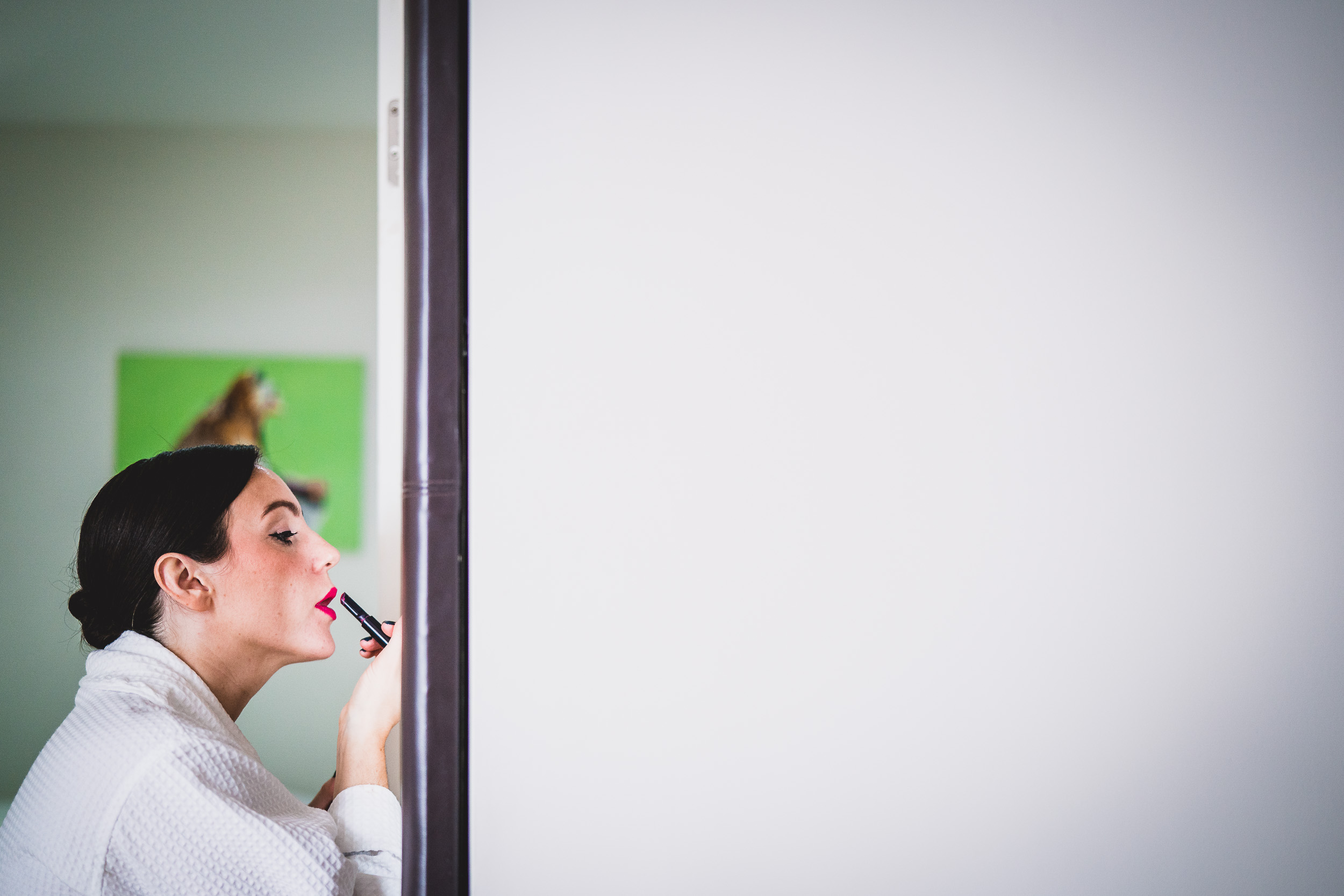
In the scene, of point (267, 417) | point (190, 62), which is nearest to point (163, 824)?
point (267, 417)

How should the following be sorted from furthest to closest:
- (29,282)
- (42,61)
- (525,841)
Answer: (29,282) → (42,61) → (525,841)

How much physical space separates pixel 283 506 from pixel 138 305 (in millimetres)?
1984

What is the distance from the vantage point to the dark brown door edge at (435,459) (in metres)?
0.56

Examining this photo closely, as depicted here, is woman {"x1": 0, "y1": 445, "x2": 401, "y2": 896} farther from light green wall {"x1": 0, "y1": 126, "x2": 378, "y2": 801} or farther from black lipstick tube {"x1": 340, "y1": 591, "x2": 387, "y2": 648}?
light green wall {"x1": 0, "y1": 126, "x2": 378, "y2": 801}

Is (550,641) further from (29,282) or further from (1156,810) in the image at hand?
(29,282)

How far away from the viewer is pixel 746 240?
0.60 m

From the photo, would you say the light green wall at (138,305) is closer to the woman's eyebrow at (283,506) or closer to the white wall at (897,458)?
the woman's eyebrow at (283,506)

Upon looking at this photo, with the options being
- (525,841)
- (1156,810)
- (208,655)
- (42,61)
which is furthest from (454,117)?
(42,61)

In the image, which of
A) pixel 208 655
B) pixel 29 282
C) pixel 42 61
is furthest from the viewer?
pixel 29 282

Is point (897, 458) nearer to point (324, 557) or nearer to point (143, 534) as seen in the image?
point (324, 557)

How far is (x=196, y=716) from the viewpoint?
0.79 metres

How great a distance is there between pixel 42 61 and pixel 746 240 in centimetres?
247

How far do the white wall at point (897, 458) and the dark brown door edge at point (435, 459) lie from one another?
21 mm

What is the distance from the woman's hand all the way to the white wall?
29 centimetres
